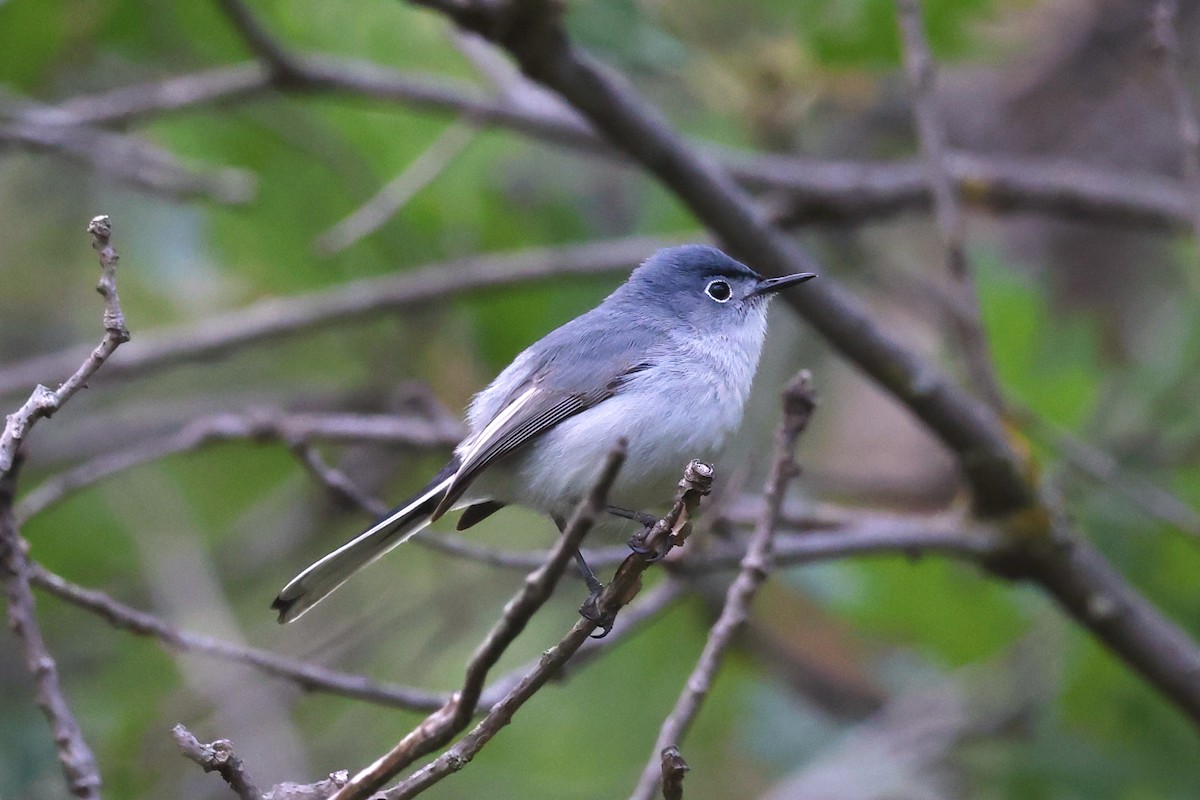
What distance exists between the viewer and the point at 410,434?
350 cm

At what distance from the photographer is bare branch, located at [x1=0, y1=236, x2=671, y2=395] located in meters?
3.95

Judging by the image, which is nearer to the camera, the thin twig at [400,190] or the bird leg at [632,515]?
the bird leg at [632,515]

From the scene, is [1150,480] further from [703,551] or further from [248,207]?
[248,207]

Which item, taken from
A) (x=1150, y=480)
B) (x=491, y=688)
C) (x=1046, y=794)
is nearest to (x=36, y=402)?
(x=491, y=688)

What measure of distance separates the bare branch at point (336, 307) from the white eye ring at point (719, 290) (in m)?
0.91

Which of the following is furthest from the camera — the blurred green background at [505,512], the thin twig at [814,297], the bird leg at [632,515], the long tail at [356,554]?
the blurred green background at [505,512]

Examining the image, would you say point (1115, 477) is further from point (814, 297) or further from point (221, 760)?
point (221, 760)

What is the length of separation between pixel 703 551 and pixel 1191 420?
1634 millimetres

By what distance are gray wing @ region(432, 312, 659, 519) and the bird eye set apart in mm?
324

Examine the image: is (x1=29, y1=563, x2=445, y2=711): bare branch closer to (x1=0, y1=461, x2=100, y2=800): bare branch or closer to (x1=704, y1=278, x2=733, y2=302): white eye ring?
(x1=0, y1=461, x2=100, y2=800): bare branch

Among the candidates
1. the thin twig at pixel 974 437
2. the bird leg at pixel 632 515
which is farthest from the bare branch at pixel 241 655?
the thin twig at pixel 974 437

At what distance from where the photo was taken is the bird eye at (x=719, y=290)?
323 cm

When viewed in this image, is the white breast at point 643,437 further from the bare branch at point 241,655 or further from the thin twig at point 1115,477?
the thin twig at point 1115,477

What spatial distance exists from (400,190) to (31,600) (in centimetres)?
241
